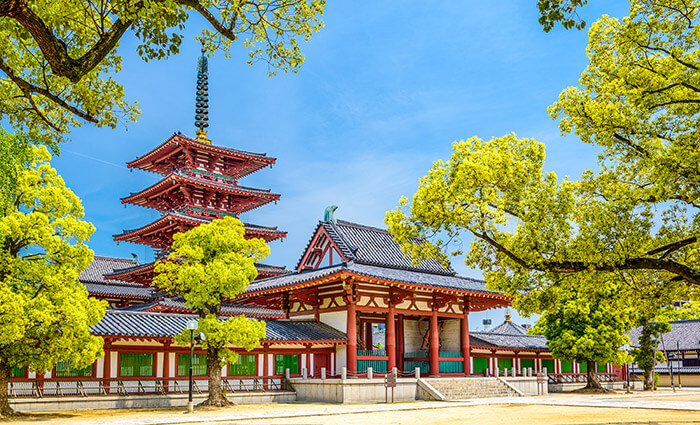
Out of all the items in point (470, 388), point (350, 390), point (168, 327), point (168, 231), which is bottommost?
point (470, 388)

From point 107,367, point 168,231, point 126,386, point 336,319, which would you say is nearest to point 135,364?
point 126,386

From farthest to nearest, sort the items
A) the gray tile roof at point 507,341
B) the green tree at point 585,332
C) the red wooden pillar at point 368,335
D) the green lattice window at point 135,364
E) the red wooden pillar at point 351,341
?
the gray tile roof at point 507,341, the green tree at point 585,332, the red wooden pillar at point 368,335, the red wooden pillar at point 351,341, the green lattice window at point 135,364

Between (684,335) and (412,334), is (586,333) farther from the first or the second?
(684,335)

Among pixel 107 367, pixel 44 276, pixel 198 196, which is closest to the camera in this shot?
pixel 44 276

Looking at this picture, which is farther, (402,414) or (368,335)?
(368,335)

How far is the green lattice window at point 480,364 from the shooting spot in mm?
35906

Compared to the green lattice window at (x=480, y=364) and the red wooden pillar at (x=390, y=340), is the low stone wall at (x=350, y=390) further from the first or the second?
the green lattice window at (x=480, y=364)

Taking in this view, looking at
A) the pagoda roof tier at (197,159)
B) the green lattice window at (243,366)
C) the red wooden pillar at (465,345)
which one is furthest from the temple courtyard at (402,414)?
the pagoda roof tier at (197,159)

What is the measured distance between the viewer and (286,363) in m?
27.7

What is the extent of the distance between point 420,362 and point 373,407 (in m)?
8.14

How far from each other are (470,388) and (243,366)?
1075cm

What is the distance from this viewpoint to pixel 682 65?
44.8 feet

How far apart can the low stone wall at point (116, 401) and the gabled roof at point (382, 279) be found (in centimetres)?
522

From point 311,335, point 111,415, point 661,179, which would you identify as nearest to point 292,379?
point 311,335
